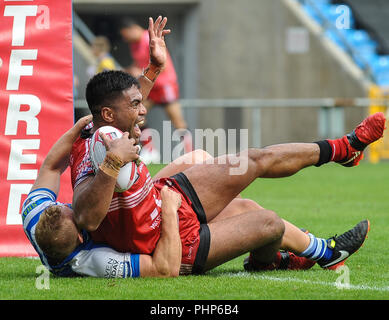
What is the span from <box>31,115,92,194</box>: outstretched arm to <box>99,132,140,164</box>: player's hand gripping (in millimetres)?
785

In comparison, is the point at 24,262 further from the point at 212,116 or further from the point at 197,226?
the point at 212,116

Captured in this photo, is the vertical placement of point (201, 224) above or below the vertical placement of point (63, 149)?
below

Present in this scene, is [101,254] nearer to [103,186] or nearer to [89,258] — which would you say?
[89,258]

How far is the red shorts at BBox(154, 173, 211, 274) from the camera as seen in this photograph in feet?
17.1

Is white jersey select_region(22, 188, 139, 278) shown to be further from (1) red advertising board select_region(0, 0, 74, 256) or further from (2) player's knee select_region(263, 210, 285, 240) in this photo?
(1) red advertising board select_region(0, 0, 74, 256)

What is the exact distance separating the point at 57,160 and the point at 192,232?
101cm

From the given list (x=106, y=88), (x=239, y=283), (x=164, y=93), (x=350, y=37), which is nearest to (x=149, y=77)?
(x=106, y=88)

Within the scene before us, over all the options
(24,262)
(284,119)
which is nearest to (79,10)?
(284,119)

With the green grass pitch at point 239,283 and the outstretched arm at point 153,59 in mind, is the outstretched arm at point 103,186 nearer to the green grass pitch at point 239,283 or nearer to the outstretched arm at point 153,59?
the green grass pitch at point 239,283

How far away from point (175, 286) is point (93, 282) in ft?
1.66

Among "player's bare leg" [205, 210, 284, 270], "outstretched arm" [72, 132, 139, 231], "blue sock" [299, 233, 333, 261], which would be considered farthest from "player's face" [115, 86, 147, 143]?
"blue sock" [299, 233, 333, 261]

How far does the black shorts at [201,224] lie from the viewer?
17.1 feet

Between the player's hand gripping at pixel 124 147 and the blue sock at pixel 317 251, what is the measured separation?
56.8 inches

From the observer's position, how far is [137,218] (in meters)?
4.99
